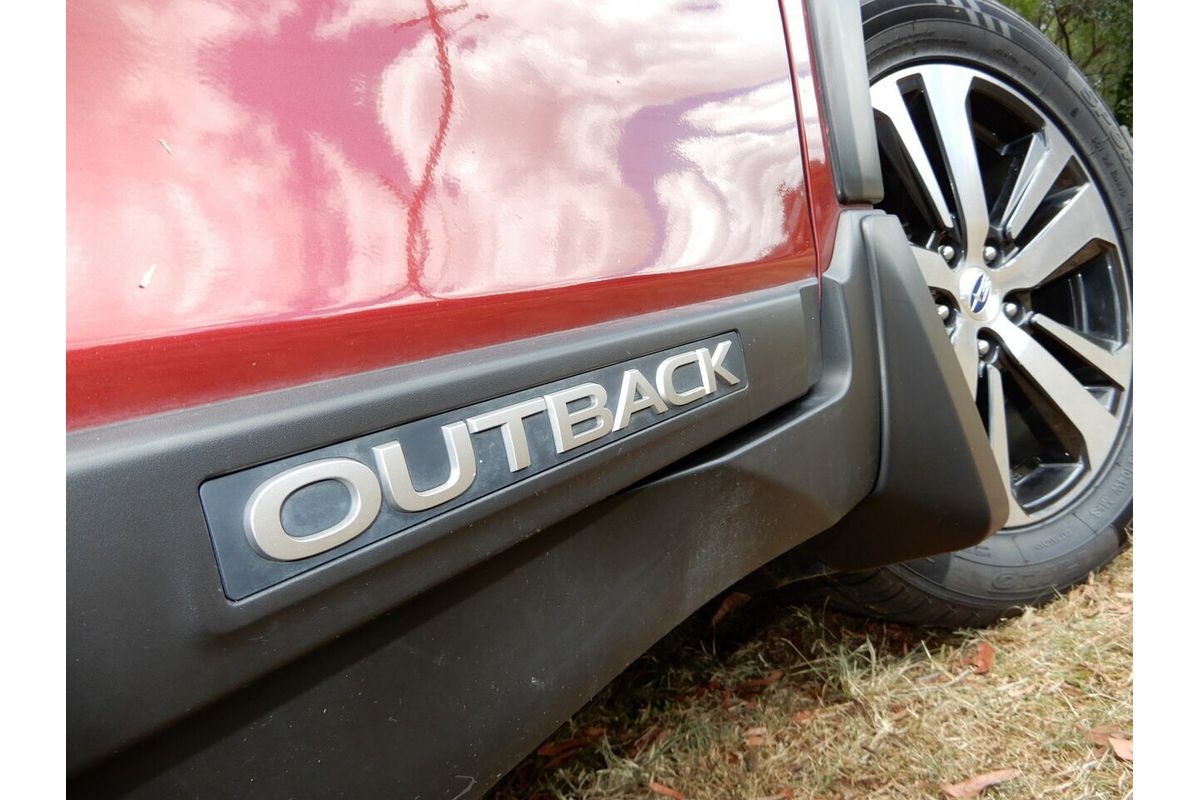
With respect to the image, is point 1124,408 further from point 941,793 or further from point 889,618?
point 941,793

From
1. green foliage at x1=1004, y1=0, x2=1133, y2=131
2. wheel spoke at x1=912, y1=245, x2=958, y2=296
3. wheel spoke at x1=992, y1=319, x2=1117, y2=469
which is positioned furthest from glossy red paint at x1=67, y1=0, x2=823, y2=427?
green foliage at x1=1004, y1=0, x2=1133, y2=131

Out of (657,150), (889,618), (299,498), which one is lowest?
(889,618)

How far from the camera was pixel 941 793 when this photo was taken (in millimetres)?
1224

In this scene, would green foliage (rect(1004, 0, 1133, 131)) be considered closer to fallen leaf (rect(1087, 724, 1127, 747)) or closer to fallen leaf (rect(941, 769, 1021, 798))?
fallen leaf (rect(1087, 724, 1127, 747))

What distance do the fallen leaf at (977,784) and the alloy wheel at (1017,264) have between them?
0.47 metres

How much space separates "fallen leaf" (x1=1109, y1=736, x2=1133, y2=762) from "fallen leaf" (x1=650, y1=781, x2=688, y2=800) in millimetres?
694

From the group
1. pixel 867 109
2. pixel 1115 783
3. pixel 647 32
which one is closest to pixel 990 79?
pixel 867 109

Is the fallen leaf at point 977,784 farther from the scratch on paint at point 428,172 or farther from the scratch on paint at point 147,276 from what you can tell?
the scratch on paint at point 147,276

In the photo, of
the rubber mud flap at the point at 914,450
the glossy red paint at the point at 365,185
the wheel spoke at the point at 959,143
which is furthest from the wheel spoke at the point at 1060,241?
the glossy red paint at the point at 365,185

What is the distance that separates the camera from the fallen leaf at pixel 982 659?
4.96ft

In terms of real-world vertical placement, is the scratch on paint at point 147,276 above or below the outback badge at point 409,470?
above

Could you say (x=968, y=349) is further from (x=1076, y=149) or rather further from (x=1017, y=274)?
(x=1076, y=149)
